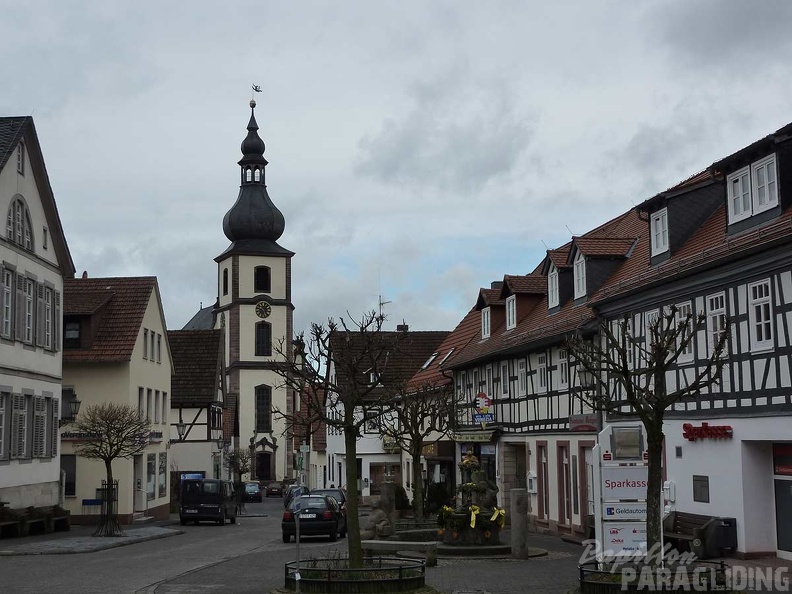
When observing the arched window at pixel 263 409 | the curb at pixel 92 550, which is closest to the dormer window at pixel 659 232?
the curb at pixel 92 550

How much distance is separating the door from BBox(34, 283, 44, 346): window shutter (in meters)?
24.0

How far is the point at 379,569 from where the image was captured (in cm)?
1689

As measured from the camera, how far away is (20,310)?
3566cm

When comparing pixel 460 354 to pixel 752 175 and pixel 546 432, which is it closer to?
pixel 546 432

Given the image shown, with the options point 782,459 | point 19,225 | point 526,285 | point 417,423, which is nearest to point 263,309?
point 526,285

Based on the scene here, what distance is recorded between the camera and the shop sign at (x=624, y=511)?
1817 cm

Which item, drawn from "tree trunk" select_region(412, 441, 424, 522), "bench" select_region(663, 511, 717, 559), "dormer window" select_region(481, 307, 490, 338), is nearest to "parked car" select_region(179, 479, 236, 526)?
"dormer window" select_region(481, 307, 490, 338)

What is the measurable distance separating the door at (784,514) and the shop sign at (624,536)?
16.4 ft

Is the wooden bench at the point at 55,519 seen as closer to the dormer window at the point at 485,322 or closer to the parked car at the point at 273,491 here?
the dormer window at the point at 485,322

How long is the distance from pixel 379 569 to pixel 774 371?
865 cm

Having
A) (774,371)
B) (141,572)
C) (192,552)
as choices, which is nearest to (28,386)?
(192,552)

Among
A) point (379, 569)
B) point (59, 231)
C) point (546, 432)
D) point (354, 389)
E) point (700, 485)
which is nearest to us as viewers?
point (379, 569)

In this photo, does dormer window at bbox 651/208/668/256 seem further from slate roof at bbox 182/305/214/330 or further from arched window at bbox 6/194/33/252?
slate roof at bbox 182/305/214/330

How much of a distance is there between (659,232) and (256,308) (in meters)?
73.9
